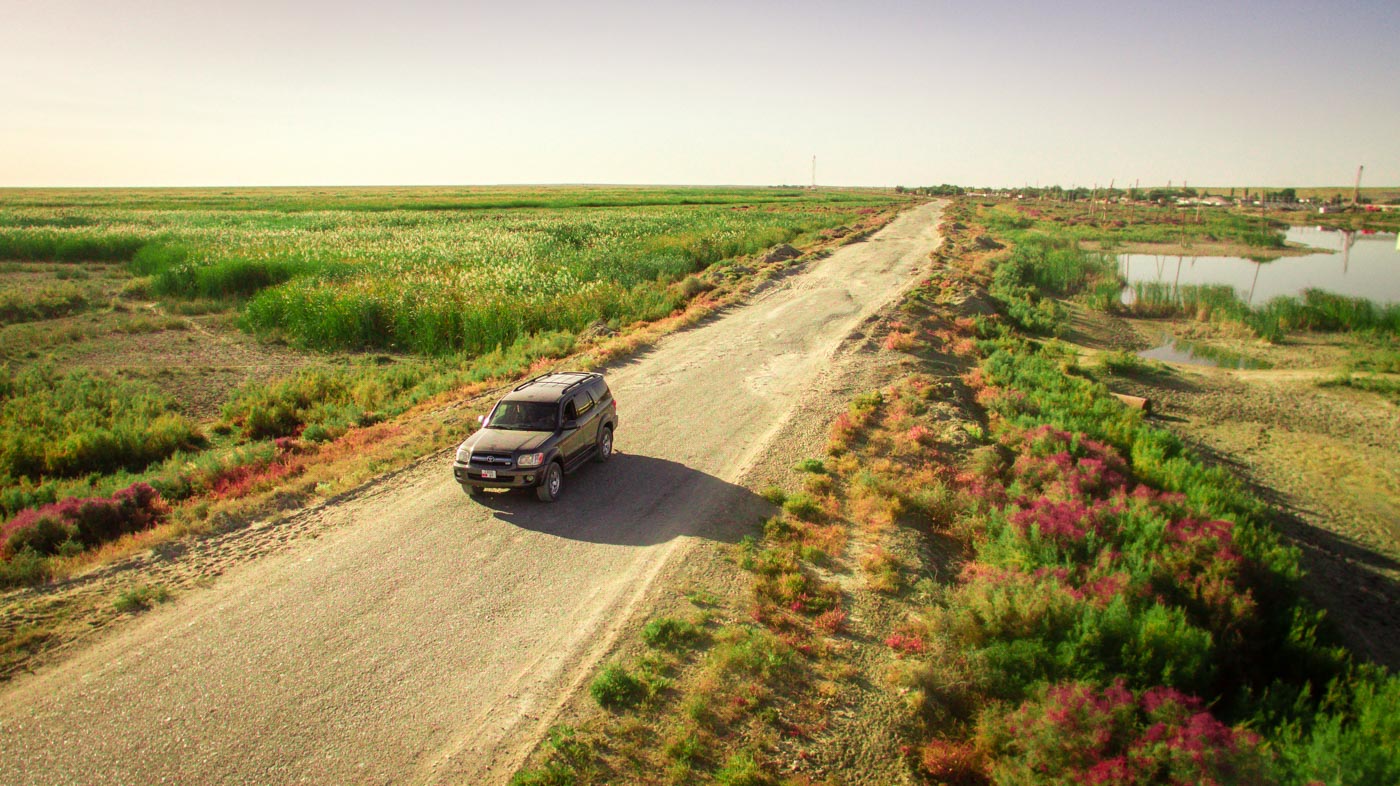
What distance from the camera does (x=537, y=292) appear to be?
1120 inches

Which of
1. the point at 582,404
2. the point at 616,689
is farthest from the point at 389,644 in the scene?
the point at 582,404

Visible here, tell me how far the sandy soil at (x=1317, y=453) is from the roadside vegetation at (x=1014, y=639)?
1.22 m

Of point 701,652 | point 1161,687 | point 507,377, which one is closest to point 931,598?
point 1161,687

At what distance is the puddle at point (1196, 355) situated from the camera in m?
27.2

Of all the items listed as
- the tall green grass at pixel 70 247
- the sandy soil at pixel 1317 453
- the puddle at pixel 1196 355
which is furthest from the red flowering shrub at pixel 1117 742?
the tall green grass at pixel 70 247

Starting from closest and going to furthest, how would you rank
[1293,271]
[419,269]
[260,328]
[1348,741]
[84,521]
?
[1348,741], [84,521], [260,328], [419,269], [1293,271]

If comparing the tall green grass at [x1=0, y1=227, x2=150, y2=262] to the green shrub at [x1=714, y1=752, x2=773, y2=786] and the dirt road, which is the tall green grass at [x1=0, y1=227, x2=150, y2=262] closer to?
the dirt road

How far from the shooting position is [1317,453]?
59.3 ft

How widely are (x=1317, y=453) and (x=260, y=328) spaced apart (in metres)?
35.9

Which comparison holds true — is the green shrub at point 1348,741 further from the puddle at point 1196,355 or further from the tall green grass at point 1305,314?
the tall green grass at point 1305,314

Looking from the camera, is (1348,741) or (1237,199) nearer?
(1348,741)

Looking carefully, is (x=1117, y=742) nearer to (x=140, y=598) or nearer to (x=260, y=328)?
(x=140, y=598)

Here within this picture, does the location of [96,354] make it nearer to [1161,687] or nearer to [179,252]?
[179,252]

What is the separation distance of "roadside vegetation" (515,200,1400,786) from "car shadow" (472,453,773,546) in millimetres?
708
